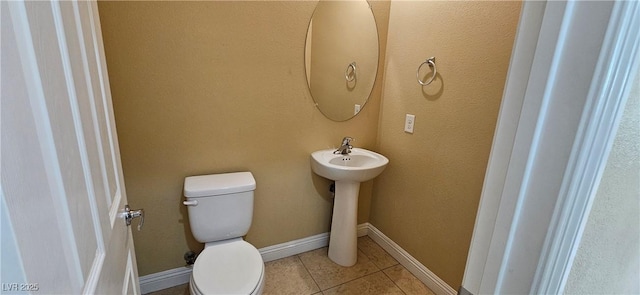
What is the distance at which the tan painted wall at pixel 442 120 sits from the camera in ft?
4.82

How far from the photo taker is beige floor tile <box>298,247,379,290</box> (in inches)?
77.1

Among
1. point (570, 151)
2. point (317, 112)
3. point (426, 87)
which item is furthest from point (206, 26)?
point (570, 151)

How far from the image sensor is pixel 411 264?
2.05 metres

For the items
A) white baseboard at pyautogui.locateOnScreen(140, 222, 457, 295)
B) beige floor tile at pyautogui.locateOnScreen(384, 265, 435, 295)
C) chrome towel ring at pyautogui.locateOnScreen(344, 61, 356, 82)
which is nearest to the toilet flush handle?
white baseboard at pyautogui.locateOnScreen(140, 222, 457, 295)

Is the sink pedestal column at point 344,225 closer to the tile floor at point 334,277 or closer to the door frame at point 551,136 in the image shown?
the tile floor at point 334,277

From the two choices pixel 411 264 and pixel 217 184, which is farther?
pixel 411 264

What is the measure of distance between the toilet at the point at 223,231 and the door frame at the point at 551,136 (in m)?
1.11

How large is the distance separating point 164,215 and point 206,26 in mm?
1083

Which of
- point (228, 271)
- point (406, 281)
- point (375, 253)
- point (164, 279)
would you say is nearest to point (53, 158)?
point (228, 271)

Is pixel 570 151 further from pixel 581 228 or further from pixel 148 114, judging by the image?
pixel 148 114

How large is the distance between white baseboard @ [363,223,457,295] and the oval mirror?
3.23ft

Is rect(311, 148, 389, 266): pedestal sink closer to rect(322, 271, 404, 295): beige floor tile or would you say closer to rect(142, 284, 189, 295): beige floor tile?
rect(322, 271, 404, 295): beige floor tile

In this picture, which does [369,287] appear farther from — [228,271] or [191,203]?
[191,203]

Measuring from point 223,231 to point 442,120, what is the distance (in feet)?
4.62
